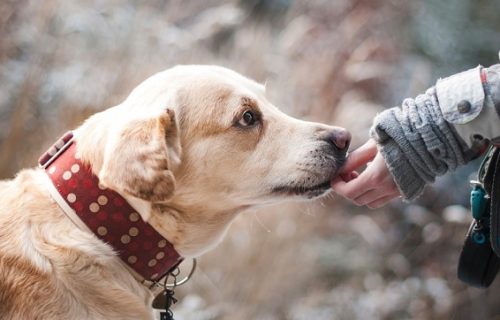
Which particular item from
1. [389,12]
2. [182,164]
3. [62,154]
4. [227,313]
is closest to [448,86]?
[182,164]

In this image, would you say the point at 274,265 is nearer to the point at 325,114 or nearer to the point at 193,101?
the point at 325,114

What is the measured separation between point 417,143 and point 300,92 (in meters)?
1.89

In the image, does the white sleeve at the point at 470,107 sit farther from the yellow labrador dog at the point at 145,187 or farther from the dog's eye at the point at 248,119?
the dog's eye at the point at 248,119

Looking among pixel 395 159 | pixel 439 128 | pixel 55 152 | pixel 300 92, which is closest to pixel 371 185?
pixel 395 159

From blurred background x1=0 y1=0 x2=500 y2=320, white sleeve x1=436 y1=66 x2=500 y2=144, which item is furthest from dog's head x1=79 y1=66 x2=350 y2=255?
blurred background x1=0 y1=0 x2=500 y2=320

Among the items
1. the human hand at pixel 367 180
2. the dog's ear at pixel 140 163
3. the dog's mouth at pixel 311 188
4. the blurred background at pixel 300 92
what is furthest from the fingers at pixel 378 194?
the blurred background at pixel 300 92

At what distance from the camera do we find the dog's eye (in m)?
1.92

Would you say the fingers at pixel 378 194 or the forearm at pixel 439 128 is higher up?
the forearm at pixel 439 128

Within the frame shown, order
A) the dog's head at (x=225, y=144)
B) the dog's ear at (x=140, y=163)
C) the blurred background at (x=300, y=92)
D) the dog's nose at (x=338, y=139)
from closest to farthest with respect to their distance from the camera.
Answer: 1. the dog's ear at (x=140, y=163)
2. the dog's head at (x=225, y=144)
3. the dog's nose at (x=338, y=139)
4. the blurred background at (x=300, y=92)

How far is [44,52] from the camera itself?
3.52 metres

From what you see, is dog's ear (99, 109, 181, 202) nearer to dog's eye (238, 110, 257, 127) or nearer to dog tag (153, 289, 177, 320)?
dog's eye (238, 110, 257, 127)

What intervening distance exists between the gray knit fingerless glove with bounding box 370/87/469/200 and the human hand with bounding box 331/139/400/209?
6cm

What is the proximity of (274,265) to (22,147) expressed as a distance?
1467 mm

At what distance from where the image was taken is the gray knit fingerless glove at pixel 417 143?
1.66 metres
